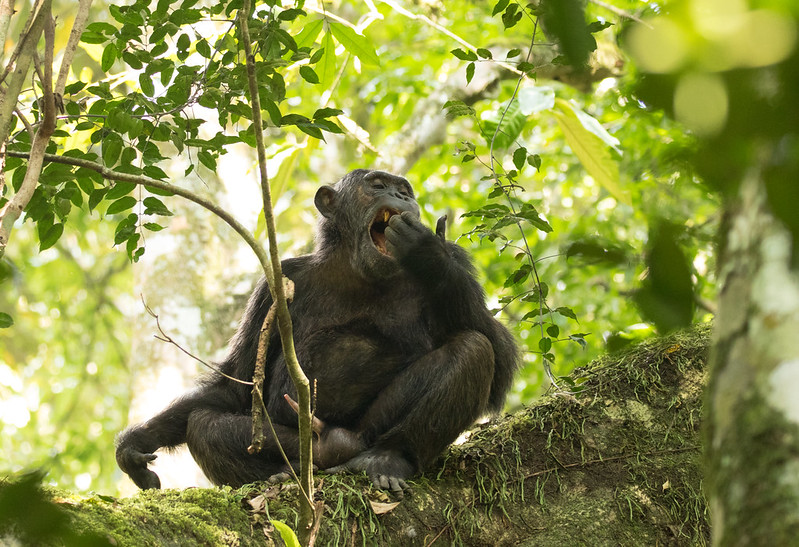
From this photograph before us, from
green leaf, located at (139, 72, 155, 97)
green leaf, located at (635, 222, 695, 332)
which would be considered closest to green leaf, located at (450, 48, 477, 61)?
green leaf, located at (139, 72, 155, 97)

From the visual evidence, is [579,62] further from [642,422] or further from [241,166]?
[241,166]

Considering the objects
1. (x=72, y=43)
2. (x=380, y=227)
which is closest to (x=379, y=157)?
(x=380, y=227)

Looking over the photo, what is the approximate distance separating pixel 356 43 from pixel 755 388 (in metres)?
3.71

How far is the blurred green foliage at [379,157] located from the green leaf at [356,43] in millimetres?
13

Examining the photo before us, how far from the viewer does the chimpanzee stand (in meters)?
4.36

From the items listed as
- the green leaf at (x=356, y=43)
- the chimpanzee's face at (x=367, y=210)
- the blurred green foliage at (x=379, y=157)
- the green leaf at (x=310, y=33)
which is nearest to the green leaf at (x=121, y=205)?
the blurred green foliage at (x=379, y=157)

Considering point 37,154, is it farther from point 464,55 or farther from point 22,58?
point 464,55

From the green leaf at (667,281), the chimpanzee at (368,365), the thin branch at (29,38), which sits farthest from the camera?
the chimpanzee at (368,365)

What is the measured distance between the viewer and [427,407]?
4328mm

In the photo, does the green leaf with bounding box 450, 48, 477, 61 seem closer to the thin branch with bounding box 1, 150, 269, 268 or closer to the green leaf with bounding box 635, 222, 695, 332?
the thin branch with bounding box 1, 150, 269, 268

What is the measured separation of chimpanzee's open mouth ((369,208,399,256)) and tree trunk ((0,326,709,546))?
1.46 m

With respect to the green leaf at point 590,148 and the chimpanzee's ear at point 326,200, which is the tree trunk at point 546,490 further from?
the chimpanzee's ear at point 326,200

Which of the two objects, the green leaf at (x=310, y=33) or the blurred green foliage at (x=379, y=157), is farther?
the green leaf at (x=310, y=33)

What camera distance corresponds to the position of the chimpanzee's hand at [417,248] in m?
4.68
